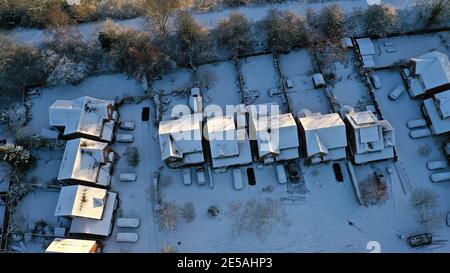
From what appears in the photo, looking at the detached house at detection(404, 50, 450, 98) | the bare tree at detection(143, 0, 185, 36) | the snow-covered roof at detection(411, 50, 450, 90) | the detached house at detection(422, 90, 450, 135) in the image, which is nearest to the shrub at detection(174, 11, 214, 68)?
the bare tree at detection(143, 0, 185, 36)

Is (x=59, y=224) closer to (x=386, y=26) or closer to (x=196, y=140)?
(x=196, y=140)

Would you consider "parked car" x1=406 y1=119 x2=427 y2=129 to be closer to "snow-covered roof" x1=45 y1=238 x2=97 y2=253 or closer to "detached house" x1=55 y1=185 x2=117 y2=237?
"detached house" x1=55 y1=185 x2=117 y2=237

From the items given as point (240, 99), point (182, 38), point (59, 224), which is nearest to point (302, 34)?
point (240, 99)

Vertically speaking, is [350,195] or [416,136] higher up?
[416,136]

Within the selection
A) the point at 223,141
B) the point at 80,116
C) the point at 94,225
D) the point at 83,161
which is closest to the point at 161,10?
the point at 80,116

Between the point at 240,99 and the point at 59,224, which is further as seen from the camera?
the point at 240,99

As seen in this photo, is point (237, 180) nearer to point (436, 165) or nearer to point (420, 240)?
point (420, 240)

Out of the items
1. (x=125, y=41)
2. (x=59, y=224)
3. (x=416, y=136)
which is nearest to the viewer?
(x=59, y=224)
